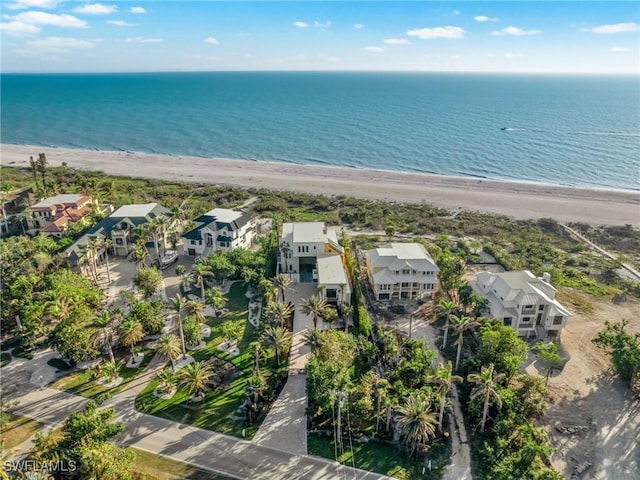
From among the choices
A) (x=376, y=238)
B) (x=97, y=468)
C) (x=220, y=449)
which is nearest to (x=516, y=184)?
(x=376, y=238)

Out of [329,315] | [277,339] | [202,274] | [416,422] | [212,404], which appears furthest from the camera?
[202,274]

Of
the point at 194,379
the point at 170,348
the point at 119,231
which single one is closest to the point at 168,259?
the point at 119,231

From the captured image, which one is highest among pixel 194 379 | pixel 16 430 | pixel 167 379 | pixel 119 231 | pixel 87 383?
pixel 119 231

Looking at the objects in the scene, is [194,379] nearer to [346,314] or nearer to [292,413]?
[292,413]

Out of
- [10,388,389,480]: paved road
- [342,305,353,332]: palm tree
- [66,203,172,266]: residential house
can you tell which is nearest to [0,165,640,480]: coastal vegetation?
[342,305,353,332]: palm tree

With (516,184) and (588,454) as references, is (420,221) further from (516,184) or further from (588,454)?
(588,454)

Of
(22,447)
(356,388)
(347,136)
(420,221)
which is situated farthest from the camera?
(347,136)
